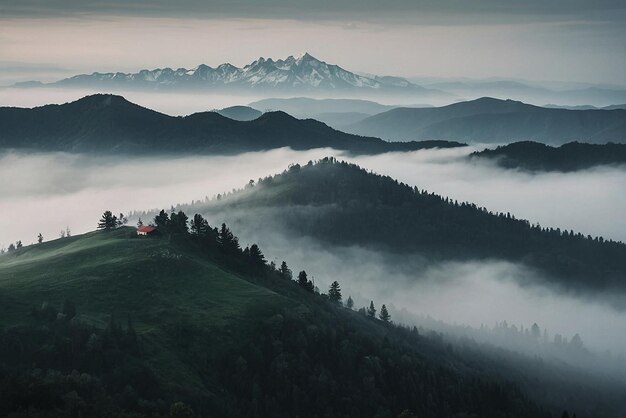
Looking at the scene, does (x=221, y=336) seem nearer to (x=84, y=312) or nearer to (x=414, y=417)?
(x=84, y=312)

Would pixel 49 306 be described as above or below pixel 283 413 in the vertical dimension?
above

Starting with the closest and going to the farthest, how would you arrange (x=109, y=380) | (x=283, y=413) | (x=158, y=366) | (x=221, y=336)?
(x=109, y=380)
(x=158, y=366)
(x=283, y=413)
(x=221, y=336)

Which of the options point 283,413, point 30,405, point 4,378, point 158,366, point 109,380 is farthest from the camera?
point 283,413

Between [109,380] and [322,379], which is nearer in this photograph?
[109,380]

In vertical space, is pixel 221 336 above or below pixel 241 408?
above

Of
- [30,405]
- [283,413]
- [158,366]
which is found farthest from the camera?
[283,413]

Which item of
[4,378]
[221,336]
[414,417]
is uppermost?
[4,378]

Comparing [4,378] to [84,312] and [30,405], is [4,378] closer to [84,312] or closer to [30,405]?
[30,405]

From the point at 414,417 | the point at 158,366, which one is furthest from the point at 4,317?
the point at 414,417

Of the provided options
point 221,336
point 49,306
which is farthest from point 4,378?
point 221,336
